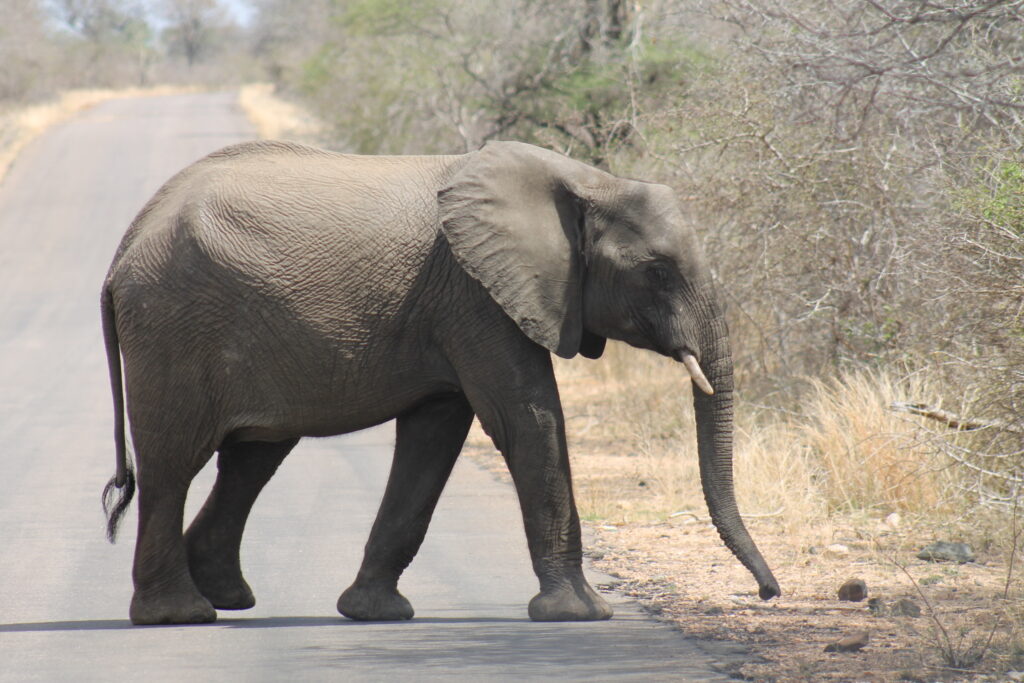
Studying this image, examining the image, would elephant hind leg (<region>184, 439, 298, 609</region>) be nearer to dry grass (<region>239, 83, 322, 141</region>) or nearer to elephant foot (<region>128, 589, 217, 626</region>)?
elephant foot (<region>128, 589, 217, 626</region>)

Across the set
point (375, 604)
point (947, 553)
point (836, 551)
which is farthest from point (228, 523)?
point (947, 553)

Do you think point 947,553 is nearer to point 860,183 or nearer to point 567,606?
point 567,606

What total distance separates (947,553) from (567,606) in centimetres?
270

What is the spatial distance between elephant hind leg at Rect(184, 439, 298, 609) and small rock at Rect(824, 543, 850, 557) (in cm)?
308

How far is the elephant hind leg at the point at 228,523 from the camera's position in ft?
25.2

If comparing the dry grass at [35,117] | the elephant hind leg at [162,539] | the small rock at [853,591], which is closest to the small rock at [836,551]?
the small rock at [853,591]

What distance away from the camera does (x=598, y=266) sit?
7.20 m

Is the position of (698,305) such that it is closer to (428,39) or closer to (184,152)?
(428,39)

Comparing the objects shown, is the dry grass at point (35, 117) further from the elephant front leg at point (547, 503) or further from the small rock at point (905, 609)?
the small rock at point (905, 609)

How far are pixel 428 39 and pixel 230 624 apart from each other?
17.7 m

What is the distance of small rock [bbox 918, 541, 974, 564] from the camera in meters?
8.72

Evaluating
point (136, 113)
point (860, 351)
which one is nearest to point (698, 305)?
point (860, 351)

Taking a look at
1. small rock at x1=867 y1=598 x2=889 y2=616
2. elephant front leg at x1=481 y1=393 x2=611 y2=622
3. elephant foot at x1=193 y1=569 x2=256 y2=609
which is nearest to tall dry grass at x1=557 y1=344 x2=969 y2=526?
small rock at x1=867 y1=598 x2=889 y2=616

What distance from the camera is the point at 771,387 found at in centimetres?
1352
